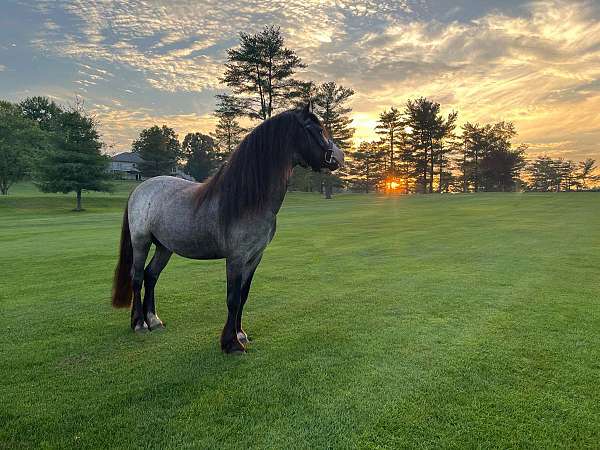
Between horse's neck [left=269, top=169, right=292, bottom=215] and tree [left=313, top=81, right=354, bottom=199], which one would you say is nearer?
horse's neck [left=269, top=169, right=292, bottom=215]

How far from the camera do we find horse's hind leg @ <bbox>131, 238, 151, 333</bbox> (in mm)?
4492

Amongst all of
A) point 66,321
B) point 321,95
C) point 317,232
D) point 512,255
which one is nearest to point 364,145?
point 321,95

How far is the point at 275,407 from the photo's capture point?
274 centimetres

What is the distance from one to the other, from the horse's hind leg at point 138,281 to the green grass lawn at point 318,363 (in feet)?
0.50

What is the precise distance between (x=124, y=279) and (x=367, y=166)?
6955 centimetres

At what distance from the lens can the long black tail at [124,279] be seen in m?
4.93

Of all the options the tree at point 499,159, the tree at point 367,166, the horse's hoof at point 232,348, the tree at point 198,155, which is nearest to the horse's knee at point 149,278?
the horse's hoof at point 232,348

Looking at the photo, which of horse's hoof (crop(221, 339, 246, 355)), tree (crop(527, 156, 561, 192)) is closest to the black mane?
horse's hoof (crop(221, 339, 246, 355))

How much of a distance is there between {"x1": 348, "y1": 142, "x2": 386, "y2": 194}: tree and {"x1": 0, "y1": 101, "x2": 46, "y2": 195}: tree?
49.2 metres

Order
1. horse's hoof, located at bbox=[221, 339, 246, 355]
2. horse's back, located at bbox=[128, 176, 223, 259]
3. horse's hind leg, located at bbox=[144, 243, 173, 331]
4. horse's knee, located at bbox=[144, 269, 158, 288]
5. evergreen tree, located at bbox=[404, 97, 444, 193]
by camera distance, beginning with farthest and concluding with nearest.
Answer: evergreen tree, located at bbox=[404, 97, 444, 193] < horse's knee, located at bbox=[144, 269, 158, 288] < horse's hind leg, located at bbox=[144, 243, 173, 331] < horse's back, located at bbox=[128, 176, 223, 259] < horse's hoof, located at bbox=[221, 339, 246, 355]

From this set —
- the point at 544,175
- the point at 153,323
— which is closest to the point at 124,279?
the point at 153,323

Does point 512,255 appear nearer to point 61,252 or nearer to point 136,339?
point 136,339

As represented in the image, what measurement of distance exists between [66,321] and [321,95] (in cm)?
5112

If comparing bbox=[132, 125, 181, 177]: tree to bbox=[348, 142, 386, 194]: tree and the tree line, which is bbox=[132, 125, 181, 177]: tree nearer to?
the tree line
